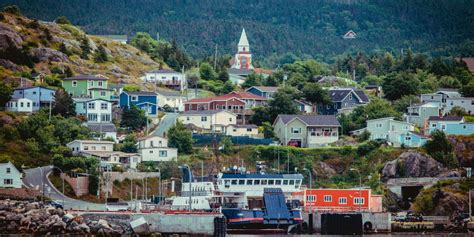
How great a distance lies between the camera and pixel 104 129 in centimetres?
11712

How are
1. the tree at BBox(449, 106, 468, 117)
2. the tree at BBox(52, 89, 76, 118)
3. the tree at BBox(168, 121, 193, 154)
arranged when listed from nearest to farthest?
the tree at BBox(168, 121, 193, 154) < the tree at BBox(52, 89, 76, 118) < the tree at BBox(449, 106, 468, 117)

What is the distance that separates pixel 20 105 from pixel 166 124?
1312 centimetres

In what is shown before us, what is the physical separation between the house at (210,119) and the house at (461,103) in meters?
19.7

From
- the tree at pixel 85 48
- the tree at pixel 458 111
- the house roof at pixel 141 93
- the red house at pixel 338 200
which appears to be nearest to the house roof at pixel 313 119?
the tree at pixel 458 111

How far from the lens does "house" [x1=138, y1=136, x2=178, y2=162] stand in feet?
372

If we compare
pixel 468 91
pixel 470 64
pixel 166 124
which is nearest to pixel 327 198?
pixel 166 124

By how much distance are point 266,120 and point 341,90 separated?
12148 millimetres

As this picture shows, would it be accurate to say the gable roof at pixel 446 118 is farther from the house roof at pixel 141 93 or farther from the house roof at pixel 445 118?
the house roof at pixel 141 93

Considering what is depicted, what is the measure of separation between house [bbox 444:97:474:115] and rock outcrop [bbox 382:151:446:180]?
17510 mm

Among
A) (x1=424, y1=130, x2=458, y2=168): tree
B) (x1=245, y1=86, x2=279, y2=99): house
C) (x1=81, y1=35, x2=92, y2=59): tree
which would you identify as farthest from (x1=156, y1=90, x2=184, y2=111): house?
(x1=424, y1=130, x2=458, y2=168): tree

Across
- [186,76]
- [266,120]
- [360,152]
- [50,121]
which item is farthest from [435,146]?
[186,76]

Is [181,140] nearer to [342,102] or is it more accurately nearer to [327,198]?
[327,198]

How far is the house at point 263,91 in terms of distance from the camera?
13738 cm

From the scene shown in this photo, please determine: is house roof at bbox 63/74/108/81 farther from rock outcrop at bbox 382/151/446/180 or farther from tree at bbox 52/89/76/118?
rock outcrop at bbox 382/151/446/180
